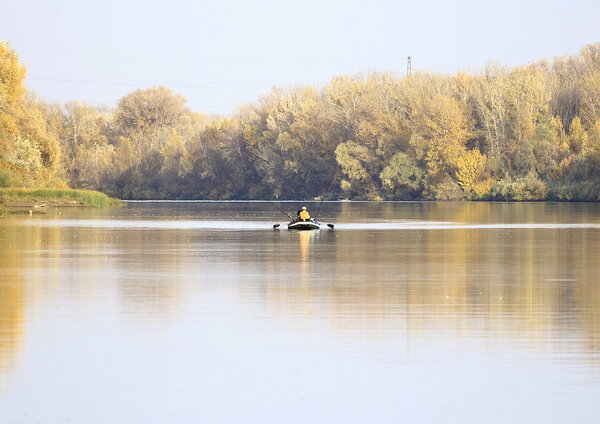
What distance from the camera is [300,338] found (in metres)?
15.1

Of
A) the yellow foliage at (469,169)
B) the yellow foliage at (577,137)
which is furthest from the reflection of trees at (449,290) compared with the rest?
the yellow foliage at (469,169)

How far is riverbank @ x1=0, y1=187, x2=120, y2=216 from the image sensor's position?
226ft

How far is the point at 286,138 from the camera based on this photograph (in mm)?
111375

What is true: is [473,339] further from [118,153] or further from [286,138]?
[118,153]

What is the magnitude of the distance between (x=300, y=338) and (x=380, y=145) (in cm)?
8919

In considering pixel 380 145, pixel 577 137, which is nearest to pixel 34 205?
pixel 380 145

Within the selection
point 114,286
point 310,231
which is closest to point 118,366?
point 114,286

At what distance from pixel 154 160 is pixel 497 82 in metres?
41.2

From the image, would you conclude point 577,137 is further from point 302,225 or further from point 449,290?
point 449,290

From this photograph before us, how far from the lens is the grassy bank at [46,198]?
69062mm

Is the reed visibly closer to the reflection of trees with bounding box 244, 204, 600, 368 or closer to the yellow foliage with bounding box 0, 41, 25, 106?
the yellow foliage with bounding box 0, 41, 25, 106

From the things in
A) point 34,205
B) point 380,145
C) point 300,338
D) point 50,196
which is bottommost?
point 300,338

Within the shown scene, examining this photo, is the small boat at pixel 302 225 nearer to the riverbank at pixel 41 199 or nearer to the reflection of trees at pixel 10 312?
the reflection of trees at pixel 10 312

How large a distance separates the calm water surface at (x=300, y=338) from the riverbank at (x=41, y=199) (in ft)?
130
